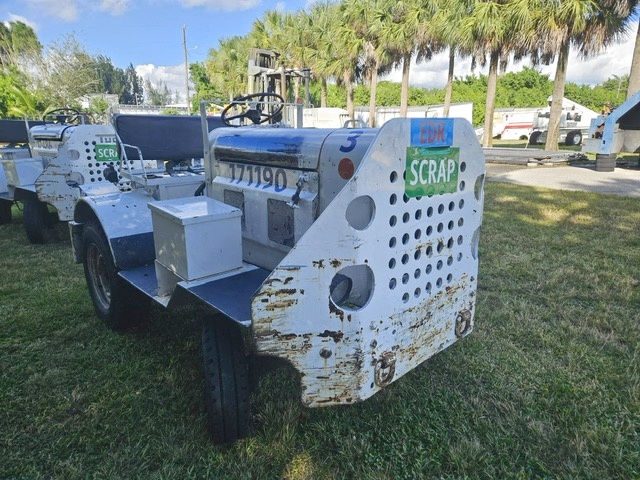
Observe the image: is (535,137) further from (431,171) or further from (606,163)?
(431,171)

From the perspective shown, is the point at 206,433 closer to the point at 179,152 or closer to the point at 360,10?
the point at 179,152

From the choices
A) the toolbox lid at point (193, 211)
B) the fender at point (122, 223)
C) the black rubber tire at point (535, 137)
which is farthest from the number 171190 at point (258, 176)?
the black rubber tire at point (535, 137)

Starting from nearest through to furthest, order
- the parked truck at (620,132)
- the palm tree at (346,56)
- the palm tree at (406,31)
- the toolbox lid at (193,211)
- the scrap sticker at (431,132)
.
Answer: the scrap sticker at (431,132) < the toolbox lid at (193,211) < the parked truck at (620,132) < the palm tree at (406,31) < the palm tree at (346,56)

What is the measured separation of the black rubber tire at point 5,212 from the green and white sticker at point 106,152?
2004mm

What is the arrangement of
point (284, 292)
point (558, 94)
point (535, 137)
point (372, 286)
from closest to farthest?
1. point (284, 292)
2. point (372, 286)
3. point (558, 94)
4. point (535, 137)

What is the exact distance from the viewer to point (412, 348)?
82.2 inches

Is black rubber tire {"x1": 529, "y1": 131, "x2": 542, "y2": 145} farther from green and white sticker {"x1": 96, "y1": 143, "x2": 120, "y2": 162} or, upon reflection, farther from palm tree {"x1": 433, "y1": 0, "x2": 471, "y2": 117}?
green and white sticker {"x1": 96, "y1": 143, "x2": 120, "y2": 162}

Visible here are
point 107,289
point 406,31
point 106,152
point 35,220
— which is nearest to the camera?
point 107,289

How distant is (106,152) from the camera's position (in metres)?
6.16

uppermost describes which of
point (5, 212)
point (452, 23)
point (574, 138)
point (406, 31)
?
point (406, 31)

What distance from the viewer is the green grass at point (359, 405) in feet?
6.54

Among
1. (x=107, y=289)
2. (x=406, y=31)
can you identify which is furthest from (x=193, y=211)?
A: (x=406, y=31)

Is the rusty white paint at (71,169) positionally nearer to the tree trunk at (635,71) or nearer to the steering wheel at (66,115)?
the steering wheel at (66,115)

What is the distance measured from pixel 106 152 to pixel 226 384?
17.1 ft
